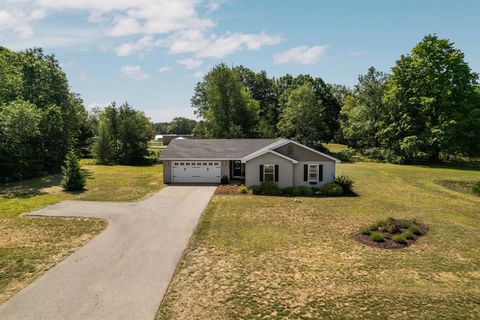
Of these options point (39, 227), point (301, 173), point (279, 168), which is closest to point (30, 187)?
point (39, 227)

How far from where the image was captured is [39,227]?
17656 millimetres

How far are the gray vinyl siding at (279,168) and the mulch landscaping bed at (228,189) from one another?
1.53 metres

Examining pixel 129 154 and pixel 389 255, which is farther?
pixel 129 154

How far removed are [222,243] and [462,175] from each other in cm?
3484

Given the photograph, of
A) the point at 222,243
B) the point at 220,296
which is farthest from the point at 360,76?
the point at 220,296

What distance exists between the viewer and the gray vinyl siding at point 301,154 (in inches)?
1140

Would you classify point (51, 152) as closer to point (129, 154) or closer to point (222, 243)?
point (129, 154)

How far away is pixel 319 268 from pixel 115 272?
24.2 feet

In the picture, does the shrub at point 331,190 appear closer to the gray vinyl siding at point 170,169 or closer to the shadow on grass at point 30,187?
the gray vinyl siding at point 170,169

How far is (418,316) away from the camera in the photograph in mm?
9891

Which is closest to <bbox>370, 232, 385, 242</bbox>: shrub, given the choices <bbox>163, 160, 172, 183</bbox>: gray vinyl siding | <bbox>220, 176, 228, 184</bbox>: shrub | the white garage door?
<bbox>220, 176, 228, 184</bbox>: shrub

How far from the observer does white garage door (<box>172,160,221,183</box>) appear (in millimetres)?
32531

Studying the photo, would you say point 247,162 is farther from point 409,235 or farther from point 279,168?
point 409,235

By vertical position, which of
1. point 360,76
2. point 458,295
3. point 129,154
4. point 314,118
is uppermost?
point 360,76
